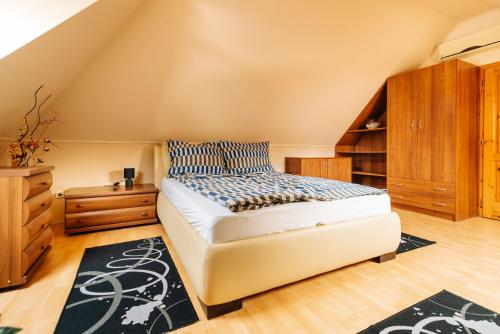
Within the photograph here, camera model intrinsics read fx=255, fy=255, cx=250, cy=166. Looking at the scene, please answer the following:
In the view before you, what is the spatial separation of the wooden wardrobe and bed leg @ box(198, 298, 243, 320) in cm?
295

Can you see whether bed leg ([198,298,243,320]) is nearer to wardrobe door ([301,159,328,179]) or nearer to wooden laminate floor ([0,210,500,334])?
wooden laminate floor ([0,210,500,334])

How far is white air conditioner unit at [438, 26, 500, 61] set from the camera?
3074mm

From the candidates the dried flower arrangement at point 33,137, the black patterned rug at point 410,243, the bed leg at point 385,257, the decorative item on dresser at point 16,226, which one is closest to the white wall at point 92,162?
the dried flower arrangement at point 33,137

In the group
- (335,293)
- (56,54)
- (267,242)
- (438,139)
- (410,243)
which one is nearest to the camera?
(267,242)

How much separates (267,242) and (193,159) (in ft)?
6.08

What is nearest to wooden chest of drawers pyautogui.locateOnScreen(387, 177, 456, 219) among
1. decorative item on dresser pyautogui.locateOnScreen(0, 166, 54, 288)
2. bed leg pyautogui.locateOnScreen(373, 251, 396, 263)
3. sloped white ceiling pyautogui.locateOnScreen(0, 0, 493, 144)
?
sloped white ceiling pyautogui.locateOnScreen(0, 0, 493, 144)

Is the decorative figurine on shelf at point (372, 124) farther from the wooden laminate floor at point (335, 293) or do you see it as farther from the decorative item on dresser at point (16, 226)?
the decorative item on dresser at point (16, 226)

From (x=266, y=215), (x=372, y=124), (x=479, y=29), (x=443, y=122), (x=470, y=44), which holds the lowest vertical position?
(x=266, y=215)

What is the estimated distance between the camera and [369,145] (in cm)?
465

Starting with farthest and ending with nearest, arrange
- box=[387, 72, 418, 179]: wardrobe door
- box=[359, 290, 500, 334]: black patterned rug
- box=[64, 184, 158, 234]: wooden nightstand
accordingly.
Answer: box=[387, 72, 418, 179]: wardrobe door → box=[64, 184, 158, 234]: wooden nightstand → box=[359, 290, 500, 334]: black patterned rug

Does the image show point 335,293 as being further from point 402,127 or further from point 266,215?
point 402,127

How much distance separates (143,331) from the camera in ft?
3.98

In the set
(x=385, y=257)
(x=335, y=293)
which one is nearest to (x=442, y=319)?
(x=335, y=293)

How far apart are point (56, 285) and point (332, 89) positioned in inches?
142
